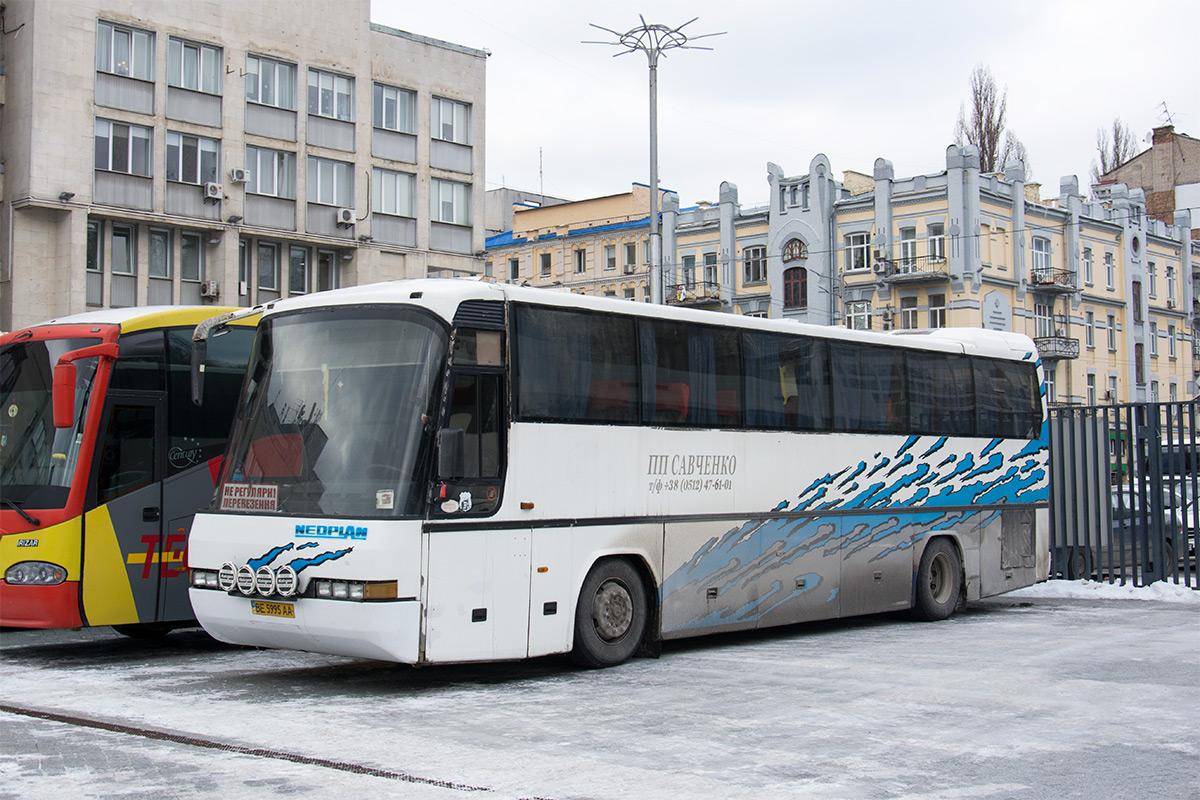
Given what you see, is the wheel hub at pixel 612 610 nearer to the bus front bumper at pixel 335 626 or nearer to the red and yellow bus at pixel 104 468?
the bus front bumper at pixel 335 626

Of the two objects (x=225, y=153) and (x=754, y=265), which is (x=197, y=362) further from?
(x=754, y=265)

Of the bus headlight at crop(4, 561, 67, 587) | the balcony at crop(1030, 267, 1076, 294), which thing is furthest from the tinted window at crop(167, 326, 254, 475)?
the balcony at crop(1030, 267, 1076, 294)

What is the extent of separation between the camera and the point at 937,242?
2389 inches

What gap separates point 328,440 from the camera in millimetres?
10414

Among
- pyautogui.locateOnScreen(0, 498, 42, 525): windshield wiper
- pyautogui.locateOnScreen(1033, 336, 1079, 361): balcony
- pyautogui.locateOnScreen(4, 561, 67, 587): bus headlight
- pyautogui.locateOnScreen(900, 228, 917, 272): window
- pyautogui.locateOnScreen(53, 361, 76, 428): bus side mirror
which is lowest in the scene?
pyautogui.locateOnScreen(4, 561, 67, 587): bus headlight

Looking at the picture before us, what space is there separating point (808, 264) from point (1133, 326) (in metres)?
18.8

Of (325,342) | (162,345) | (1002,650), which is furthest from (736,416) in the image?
(162,345)

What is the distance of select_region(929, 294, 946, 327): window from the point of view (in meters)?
61.0

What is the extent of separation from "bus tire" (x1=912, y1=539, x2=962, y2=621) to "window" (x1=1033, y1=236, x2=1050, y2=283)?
164 feet

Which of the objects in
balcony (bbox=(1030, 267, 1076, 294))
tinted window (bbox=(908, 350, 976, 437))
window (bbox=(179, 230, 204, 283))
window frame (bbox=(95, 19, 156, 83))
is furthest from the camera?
balcony (bbox=(1030, 267, 1076, 294))

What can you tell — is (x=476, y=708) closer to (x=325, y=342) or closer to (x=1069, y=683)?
(x=325, y=342)

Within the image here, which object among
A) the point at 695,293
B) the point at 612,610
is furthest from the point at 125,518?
the point at 695,293

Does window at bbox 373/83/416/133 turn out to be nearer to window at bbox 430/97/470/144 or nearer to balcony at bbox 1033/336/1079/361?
window at bbox 430/97/470/144

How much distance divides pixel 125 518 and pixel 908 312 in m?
53.1
